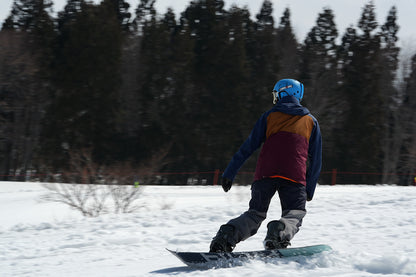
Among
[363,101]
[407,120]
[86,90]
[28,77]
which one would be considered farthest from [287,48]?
[28,77]

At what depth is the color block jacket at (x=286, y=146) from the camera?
3.45 metres

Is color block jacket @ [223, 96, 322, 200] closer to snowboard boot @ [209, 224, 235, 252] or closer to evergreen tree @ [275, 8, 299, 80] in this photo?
snowboard boot @ [209, 224, 235, 252]

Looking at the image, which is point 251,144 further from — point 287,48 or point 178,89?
point 287,48

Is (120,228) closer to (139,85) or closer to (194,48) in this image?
(139,85)

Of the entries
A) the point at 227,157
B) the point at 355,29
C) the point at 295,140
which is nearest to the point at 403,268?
the point at 295,140

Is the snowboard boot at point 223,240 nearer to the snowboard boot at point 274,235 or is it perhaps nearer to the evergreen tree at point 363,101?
the snowboard boot at point 274,235

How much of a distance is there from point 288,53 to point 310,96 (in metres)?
6.49

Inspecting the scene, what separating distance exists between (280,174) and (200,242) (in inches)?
79.6

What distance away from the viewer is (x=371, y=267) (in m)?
3.21

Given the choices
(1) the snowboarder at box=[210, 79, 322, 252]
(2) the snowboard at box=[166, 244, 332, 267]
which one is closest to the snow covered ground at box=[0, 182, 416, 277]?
(2) the snowboard at box=[166, 244, 332, 267]

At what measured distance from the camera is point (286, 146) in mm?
3465

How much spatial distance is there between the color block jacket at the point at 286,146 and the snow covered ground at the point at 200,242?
628mm

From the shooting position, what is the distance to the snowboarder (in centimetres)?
337

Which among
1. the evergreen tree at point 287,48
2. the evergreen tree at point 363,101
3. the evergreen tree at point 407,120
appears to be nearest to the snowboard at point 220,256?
the evergreen tree at point 363,101
